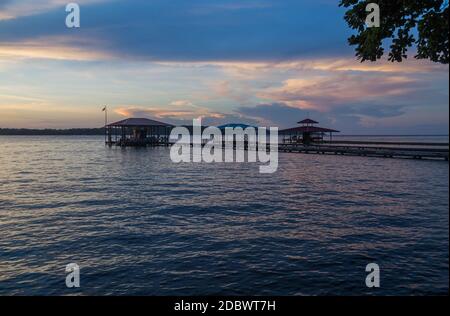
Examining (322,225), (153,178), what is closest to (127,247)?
(322,225)

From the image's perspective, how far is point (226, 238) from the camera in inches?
599

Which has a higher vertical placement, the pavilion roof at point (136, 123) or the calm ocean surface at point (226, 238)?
the pavilion roof at point (136, 123)

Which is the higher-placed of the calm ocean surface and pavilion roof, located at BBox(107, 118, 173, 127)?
pavilion roof, located at BBox(107, 118, 173, 127)

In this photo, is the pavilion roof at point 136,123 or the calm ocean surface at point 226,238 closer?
the calm ocean surface at point 226,238

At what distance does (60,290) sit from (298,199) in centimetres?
1616

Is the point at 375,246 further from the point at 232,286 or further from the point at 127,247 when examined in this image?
the point at 127,247

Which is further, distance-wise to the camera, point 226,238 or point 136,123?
point 136,123

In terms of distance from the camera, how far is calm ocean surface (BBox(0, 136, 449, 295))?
1077cm

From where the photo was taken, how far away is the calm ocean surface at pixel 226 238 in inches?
424

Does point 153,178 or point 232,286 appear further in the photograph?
point 153,178

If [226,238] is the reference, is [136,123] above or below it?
above

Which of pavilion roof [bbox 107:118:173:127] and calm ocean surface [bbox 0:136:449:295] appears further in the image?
pavilion roof [bbox 107:118:173:127]
